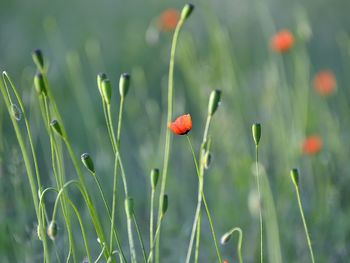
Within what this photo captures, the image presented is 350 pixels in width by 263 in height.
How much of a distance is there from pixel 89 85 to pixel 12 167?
2108mm

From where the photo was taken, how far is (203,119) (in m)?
2.98

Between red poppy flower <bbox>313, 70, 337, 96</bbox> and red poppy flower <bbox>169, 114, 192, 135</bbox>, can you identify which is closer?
red poppy flower <bbox>169, 114, 192, 135</bbox>

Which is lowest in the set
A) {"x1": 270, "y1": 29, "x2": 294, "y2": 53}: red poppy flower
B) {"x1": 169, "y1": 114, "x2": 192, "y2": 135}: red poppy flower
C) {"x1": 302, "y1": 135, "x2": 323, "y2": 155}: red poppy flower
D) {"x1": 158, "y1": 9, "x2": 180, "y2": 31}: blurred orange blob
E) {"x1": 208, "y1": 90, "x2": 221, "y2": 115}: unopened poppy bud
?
{"x1": 302, "y1": 135, "x2": 323, "y2": 155}: red poppy flower

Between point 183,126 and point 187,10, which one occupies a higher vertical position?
point 187,10

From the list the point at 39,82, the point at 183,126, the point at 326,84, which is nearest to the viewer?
the point at 39,82

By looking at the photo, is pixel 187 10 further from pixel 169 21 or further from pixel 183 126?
pixel 169 21

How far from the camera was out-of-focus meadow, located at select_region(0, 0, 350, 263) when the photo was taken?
89.5 inches

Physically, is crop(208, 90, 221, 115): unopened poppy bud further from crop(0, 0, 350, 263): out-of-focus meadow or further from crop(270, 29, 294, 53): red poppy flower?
crop(270, 29, 294, 53): red poppy flower

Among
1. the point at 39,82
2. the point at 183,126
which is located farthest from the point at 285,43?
the point at 39,82

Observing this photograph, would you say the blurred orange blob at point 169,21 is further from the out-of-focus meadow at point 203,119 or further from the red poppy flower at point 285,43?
the red poppy flower at point 285,43

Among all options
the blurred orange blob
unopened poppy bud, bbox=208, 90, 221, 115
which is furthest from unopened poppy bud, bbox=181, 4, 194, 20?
the blurred orange blob

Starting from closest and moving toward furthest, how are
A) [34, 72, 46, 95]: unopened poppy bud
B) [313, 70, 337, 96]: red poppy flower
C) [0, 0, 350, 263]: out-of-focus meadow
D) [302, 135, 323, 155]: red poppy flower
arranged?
[34, 72, 46, 95]: unopened poppy bud, [0, 0, 350, 263]: out-of-focus meadow, [302, 135, 323, 155]: red poppy flower, [313, 70, 337, 96]: red poppy flower

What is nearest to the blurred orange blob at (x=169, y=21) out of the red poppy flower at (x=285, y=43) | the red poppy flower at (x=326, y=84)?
the red poppy flower at (x=285, y=43)

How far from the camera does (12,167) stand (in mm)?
1922
